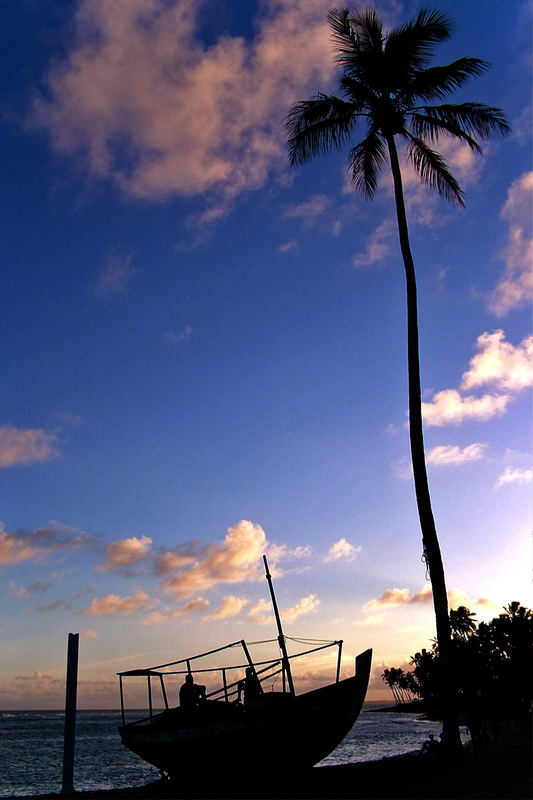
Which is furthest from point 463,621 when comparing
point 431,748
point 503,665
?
point 431,748

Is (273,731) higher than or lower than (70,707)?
lower

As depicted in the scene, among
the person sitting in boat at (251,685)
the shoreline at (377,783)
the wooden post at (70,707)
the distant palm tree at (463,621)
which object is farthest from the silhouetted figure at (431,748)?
the distant palm tree at (463,621)

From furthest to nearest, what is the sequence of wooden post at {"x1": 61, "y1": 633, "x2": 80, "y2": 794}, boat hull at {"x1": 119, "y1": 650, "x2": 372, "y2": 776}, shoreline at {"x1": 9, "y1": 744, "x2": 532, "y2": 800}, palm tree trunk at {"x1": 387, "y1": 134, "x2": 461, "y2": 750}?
1. wooden post at {"x1": 61, "y1": 633, "x2": 80, "y2": 794}
2. boat hull at {"x1": 119, "y1": 650, "x2": 372, "y2": 776}
3. palm tree trunk at {"x1": 387, "y1": 134, "x2": 461, "y2": 750}
4. shoreline at {"x1": 9, "y1": 744, "x2": 532, "y2": 800}

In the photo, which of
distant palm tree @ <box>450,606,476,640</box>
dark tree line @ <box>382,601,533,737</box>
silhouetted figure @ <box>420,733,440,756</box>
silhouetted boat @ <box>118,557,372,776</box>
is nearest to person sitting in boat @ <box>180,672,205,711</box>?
silhouetted boat @ <box>118,557,372,776</box>

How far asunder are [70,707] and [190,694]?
3.67 meters

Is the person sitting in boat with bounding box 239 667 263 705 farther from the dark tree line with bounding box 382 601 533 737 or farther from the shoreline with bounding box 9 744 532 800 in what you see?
the dark tree line with bounding box 382 601 533 737

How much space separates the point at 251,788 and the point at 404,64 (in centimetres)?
2157

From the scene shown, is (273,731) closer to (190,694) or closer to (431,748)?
(190,694)

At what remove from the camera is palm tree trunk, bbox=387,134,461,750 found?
16219 mm

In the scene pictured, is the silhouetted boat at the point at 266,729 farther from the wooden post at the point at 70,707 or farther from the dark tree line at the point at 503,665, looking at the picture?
the dark tree line at the point at 503,665

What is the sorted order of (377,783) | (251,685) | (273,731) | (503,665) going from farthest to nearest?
(503,665) < (251,685) < (273,731) < (377,783)

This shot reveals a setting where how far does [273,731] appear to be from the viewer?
17.0 meters

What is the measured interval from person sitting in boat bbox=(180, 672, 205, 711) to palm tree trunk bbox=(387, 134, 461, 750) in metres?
7.28

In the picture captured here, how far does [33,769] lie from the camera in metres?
51.8
